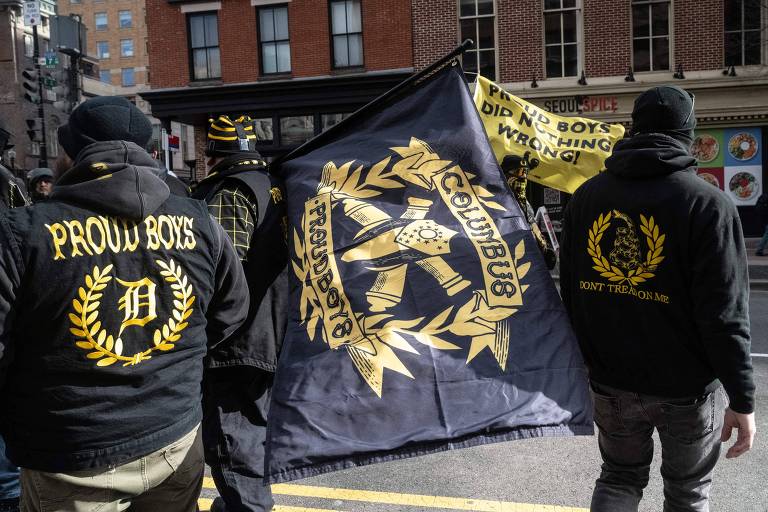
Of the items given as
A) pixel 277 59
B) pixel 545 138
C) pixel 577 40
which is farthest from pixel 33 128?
pixel 545 138

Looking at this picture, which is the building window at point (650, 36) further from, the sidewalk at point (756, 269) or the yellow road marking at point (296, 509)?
the yellow road marking at point (296, 509)

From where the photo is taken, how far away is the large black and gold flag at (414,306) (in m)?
2.33

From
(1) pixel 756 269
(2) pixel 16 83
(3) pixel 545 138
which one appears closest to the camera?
(3) pixel 545 138

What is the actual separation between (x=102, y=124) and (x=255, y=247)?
113cm

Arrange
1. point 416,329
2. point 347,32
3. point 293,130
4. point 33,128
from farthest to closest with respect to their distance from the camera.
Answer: point 293,130, point 33,128, point 347,32, point 416,329

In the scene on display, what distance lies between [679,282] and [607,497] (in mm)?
903

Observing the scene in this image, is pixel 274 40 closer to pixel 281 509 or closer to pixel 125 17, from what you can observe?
pixel 281 509

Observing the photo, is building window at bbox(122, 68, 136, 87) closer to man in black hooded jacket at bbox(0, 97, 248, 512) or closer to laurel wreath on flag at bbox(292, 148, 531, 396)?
laurel wreath on flag at bbox(292, 148, 531, 396)

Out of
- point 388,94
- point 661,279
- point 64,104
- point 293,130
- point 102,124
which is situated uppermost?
point 64,104

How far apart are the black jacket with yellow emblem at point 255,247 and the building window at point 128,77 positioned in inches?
2923

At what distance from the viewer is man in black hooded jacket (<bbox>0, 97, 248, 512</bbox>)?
73.2 inches

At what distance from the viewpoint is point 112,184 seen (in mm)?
1985

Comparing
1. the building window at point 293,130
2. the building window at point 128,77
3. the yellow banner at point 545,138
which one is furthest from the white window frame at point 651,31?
the building window at point 128,77

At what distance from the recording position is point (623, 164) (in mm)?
2631
